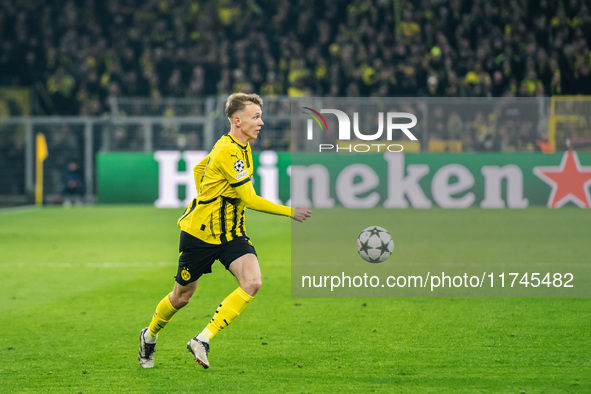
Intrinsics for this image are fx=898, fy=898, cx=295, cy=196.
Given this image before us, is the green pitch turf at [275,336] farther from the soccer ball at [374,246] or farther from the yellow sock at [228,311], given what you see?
the soccer ball at [374,246]

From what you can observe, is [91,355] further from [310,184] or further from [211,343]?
[310,184]

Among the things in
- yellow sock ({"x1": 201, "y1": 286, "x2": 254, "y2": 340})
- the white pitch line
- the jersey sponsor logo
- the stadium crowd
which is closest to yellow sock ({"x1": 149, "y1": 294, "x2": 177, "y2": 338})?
yellow sock ({"x1": 201, "y1": 286, "x2": 254, "y2": 340})

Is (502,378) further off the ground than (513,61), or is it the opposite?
(513,61)

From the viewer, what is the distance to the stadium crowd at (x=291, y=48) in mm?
20578

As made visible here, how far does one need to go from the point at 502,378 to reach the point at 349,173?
13696mm

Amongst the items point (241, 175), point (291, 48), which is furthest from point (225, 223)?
point (291, 48)

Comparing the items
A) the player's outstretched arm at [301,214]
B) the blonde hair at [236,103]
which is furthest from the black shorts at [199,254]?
the blonde hair at [236,103]

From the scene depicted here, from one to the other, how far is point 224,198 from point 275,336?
1505 millimetres

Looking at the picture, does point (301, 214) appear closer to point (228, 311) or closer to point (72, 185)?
point (228, 311)

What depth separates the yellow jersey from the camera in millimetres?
5461

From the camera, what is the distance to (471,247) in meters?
12.1

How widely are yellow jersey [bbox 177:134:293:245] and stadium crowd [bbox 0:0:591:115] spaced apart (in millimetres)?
14871

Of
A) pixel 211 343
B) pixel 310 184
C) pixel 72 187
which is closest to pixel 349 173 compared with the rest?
pixel 310 184

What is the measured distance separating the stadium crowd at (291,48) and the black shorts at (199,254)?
14.9 metres
